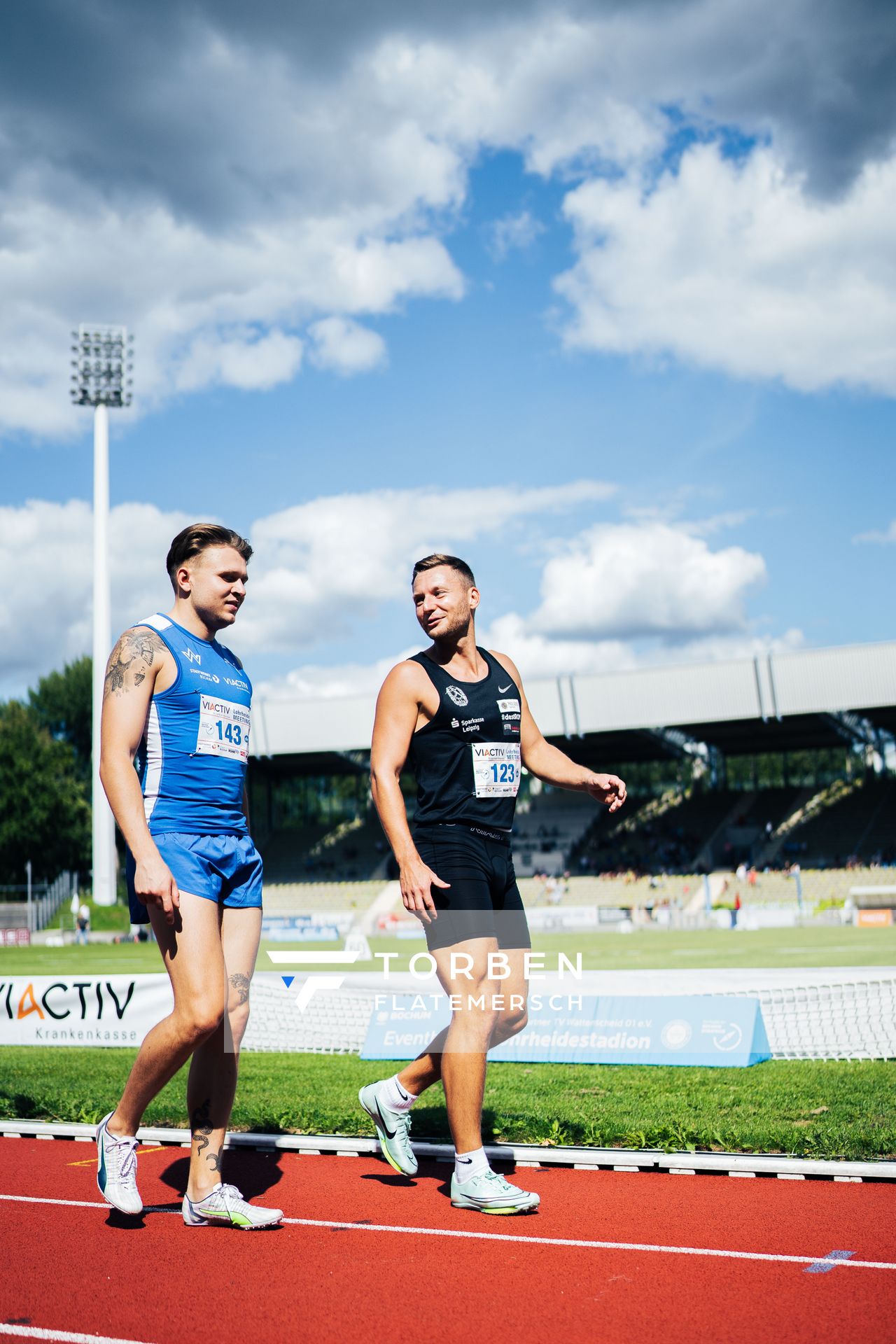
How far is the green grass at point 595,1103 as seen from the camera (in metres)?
5.50

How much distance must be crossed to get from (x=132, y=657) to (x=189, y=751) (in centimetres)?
39

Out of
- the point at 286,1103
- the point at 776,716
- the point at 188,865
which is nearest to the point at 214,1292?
the point at 188,865

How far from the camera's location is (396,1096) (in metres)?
4.91

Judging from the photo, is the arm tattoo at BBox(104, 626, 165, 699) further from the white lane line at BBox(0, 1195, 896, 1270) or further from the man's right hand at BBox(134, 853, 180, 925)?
the white lane line at BBox(0, 1195, 896, 1270)

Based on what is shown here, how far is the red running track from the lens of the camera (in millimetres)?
3166

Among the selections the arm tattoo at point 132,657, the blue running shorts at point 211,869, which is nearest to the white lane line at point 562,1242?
the blue running shorts at point 211,869

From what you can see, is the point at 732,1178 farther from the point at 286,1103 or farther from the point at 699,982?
the point at 699,982

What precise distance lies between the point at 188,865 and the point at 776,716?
1864 inches

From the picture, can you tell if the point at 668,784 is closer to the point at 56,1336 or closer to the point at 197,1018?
the point at 197,1018

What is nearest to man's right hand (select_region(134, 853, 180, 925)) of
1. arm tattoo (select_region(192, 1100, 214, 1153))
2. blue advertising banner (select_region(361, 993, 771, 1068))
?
arm tattoo (select_region(192, 1100, 214, 1153))

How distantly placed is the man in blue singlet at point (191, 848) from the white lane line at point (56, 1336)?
3.29 ft

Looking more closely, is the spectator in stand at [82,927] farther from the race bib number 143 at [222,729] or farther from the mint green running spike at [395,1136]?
the race bib number 143 at [222,729]

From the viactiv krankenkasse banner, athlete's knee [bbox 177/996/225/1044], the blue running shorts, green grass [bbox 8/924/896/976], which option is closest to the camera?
athlete's knee [bbox 177/996/225/1044]

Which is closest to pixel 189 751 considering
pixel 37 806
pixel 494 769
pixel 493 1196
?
pixel 494 769
